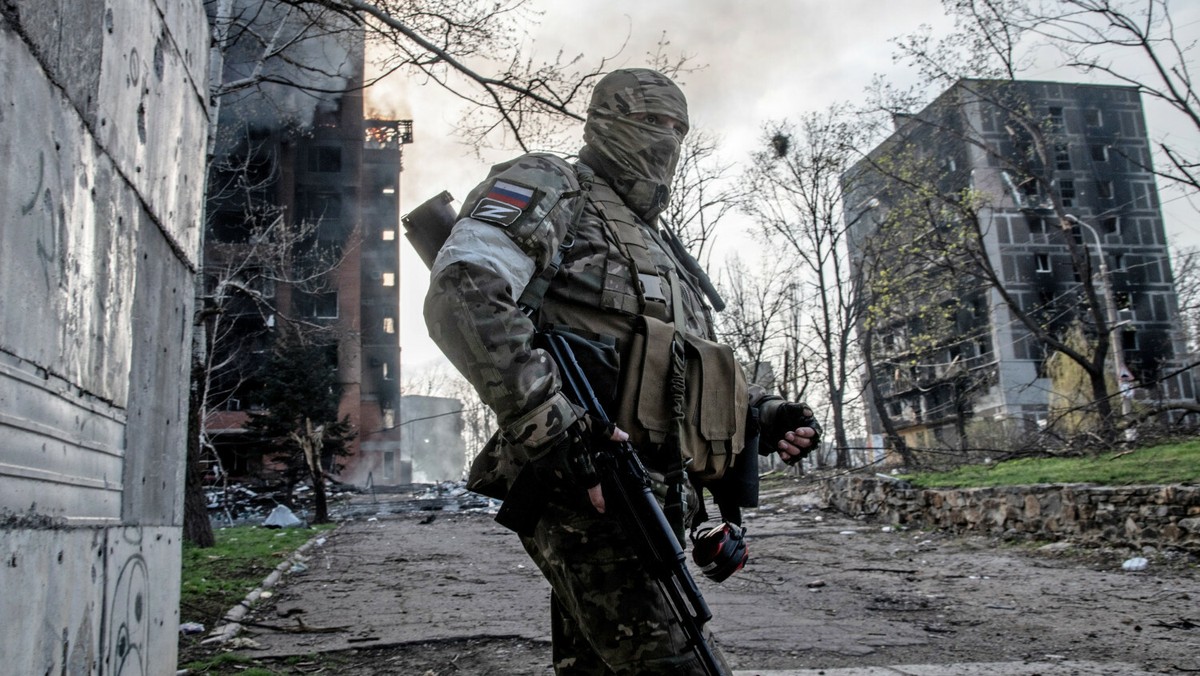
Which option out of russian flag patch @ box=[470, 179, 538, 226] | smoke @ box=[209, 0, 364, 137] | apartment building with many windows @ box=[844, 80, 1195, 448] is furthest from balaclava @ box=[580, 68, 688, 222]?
apartment building with many windows @ box=[844, 80, 1195, 448]

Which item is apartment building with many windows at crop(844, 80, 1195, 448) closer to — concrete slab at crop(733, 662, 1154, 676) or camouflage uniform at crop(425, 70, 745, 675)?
concrete slab at crop(733, 662, 1154, 676)

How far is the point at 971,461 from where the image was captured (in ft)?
45.8

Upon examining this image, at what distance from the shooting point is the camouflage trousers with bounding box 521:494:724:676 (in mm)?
1795

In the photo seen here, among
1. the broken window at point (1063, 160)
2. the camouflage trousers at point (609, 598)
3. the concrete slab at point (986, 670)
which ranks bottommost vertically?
the concrete slab at point (986, 670)

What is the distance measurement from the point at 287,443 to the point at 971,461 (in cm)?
1705

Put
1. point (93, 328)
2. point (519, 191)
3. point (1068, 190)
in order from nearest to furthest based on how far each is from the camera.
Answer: point (519, 191)
point (93, 328)
point (1068, 190)

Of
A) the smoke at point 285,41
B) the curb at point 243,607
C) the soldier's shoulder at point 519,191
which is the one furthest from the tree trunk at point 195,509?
the soldier's shoulder at point 519,191

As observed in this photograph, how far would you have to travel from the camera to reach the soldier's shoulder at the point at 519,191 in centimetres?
199

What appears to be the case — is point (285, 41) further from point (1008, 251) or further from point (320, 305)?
point (1008, 251)

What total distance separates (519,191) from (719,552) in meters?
0.97

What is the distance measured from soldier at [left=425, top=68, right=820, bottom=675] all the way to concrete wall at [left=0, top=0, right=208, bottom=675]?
89 cm

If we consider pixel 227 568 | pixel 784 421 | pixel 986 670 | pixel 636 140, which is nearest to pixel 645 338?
pixel 784 421

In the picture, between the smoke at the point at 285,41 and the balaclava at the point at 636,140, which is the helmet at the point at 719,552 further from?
the smoke at the point at 285,41

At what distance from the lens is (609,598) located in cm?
184
